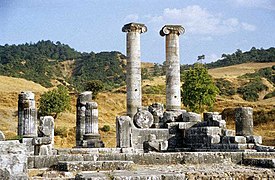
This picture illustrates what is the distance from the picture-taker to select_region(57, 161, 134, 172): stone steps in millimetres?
10211

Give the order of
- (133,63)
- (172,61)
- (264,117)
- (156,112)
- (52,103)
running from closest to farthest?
(156,112) → (133,63) → (172,61) → (264,117) → (52,103)

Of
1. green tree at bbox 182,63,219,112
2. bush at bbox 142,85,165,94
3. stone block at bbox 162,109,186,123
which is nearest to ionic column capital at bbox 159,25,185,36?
stone block at bbox 162,109,186,123

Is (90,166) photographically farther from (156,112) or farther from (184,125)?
(156,112)

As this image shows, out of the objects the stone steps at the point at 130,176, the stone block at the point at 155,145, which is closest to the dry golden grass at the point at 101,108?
the stone block at the point at 155,145

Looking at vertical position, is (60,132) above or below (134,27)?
below

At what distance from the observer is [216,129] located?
19.5 metres

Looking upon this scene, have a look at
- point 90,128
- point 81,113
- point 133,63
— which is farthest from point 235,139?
point 81,113

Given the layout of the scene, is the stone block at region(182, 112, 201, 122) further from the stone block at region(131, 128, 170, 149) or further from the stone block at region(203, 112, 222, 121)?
the stone block at region(131, 128, 170, 149)

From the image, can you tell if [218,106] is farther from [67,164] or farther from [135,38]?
[67,164]

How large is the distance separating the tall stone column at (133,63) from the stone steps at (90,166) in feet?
43.3

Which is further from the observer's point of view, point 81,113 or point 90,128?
point 81,113

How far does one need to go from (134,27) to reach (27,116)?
8165 millimetres

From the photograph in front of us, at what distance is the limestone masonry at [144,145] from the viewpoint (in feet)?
31.6

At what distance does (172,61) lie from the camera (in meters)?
24.6
